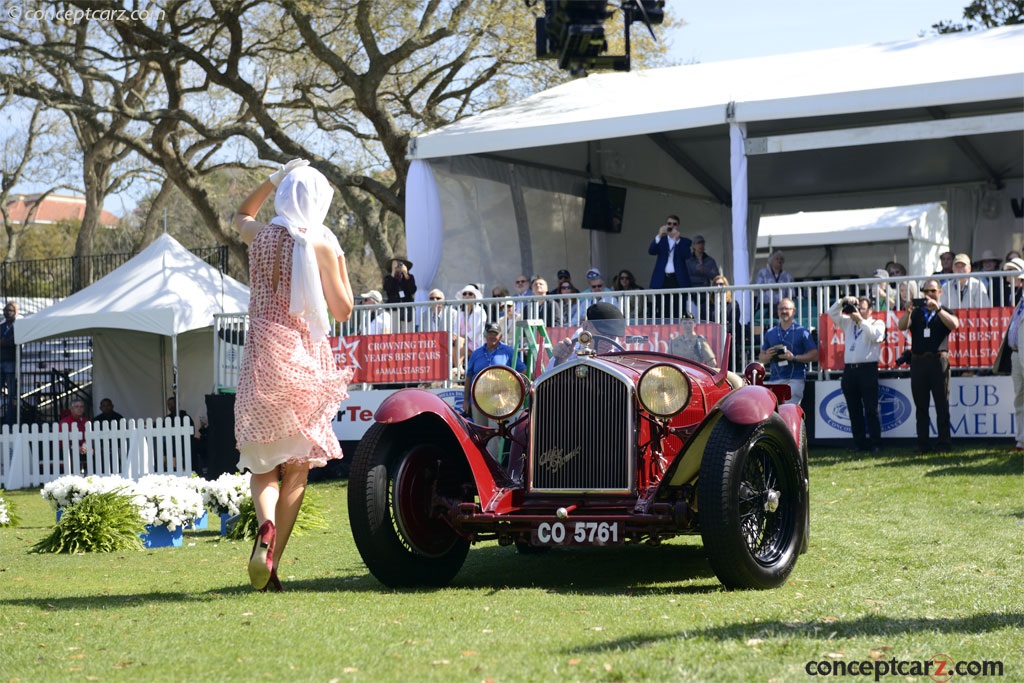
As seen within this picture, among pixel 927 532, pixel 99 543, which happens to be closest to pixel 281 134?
pixel 99 543

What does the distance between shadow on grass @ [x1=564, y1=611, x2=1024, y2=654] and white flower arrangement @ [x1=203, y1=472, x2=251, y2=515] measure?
5639 mm

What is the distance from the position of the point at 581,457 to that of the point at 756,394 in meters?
1.03

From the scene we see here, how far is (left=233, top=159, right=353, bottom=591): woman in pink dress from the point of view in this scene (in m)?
6.63

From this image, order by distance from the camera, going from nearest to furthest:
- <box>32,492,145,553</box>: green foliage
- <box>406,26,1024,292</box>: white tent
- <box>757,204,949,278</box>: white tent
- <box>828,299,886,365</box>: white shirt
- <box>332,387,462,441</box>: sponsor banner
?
1. <box>32,492,145,553</box>: green foliage
2. <box>828,299,886,365</box>: white shirt
3. <box>332,387,462,441</box>: sponsor banner
4. <box>406,26,1024,292</box>: white tent
5. <box>757,204,949,278</box>: white tent

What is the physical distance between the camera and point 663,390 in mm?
7055

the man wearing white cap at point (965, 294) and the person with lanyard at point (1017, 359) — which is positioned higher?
the man wearing white cap at point (965, 294)

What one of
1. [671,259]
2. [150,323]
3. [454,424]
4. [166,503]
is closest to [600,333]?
[454,424]

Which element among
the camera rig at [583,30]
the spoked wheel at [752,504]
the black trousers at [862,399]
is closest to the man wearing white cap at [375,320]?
the camera rig at [583,30]

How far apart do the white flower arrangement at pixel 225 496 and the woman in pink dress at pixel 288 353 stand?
11.9 ft

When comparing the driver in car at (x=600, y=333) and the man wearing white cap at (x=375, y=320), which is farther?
the man wearing white cap at (x=375, y=320)

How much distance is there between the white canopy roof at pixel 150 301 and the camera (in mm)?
19766

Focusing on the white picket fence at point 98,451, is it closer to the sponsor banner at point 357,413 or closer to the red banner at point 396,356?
the sponsor banner at point 357,413

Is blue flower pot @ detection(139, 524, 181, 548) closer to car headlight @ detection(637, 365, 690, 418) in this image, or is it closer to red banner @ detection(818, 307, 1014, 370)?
car headlight @ detection(637, 365, 690, 418)

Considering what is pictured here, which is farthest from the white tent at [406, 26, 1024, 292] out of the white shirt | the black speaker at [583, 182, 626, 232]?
the white shirt
